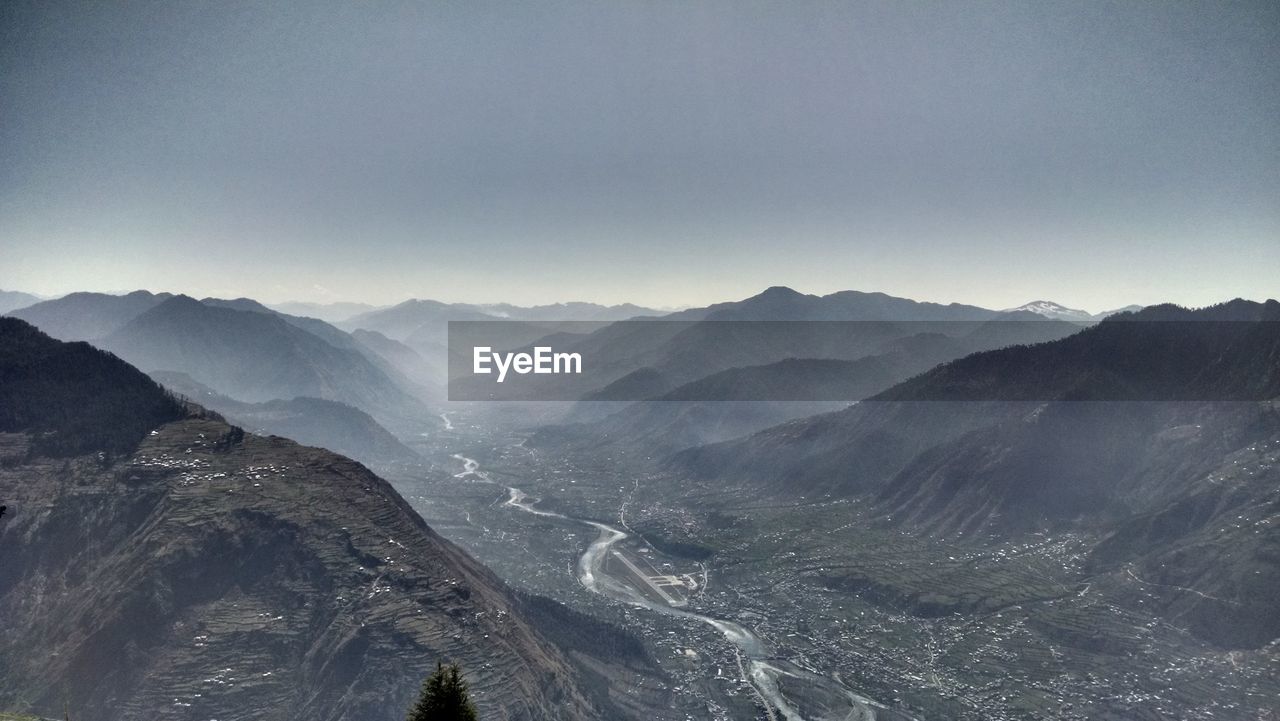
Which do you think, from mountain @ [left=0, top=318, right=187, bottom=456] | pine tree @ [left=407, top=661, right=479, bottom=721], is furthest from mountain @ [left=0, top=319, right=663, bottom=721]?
pine tree @ [left=407, top=661, right=479, bottom=721]

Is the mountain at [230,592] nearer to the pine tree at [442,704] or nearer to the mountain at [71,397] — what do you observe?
the mountain at [71,397]

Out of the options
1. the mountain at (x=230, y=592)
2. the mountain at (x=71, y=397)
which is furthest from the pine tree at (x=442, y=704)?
the mountain at (x=71, y=397)

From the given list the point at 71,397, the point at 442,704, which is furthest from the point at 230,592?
the point at 442,704

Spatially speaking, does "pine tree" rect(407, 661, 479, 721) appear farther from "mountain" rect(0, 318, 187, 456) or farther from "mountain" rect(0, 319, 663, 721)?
"mountain" rect(0, 318, 187, 456)

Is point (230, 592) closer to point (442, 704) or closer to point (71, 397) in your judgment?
point (71, 397)

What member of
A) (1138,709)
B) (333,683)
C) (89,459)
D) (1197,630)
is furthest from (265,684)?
(1197,630)

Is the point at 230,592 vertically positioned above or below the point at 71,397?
below

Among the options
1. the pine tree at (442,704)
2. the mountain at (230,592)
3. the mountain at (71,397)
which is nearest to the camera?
the pine tree at (442,704)

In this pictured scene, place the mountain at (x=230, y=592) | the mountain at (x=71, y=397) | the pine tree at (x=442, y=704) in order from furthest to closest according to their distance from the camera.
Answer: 1. the mountain at (x=71, y=397)
2. the mountain at (x=230, y=592)
3. the pine tree at (x=442, y=704)
